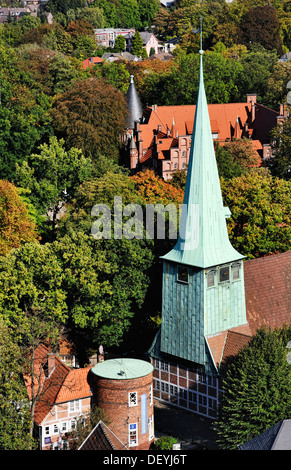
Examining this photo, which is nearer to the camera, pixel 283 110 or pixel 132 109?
pixel 283 110

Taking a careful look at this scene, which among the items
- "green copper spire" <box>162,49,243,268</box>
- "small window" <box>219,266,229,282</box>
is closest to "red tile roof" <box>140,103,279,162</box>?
"green copper spire" <box>162,49,243,268</box>

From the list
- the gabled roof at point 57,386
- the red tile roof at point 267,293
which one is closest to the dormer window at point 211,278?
the red tile roof at point 267,293

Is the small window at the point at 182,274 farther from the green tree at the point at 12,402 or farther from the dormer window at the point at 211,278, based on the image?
the green tree at the point at 12,402

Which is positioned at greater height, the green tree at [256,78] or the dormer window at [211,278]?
the green tree at [256,78]

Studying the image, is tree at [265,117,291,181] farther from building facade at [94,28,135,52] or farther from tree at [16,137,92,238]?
building facade at [94,28,135,52]

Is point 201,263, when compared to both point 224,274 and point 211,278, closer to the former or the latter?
point 211,278

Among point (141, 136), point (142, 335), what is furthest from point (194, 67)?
point (142, 335)
